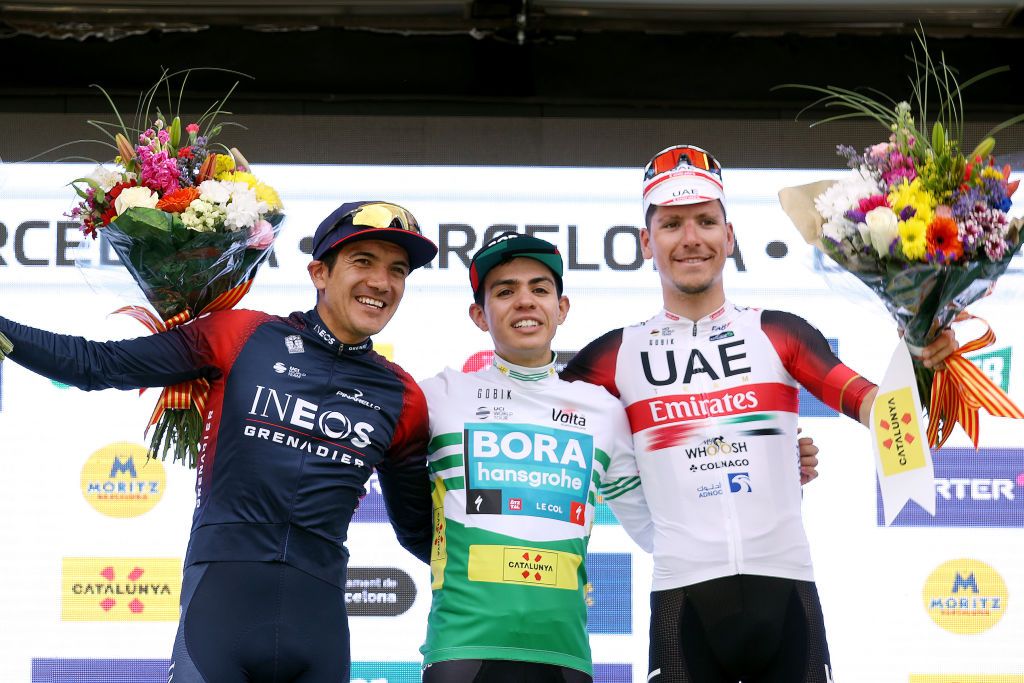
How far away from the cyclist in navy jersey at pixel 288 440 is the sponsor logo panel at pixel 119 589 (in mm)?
1472

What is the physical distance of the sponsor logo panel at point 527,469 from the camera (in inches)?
89.2

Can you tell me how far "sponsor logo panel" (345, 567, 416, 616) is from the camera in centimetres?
364

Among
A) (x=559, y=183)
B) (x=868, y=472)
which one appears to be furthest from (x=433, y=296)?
(x=868, y=472)

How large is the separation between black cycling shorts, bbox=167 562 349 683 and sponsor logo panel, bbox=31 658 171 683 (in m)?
1.63

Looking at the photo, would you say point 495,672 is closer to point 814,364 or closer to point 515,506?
point 515,506

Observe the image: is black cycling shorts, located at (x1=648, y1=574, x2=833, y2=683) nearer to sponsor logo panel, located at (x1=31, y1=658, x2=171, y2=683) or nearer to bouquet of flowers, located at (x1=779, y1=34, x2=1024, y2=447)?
bouquet of flowers, located at (x1=779, y1=34, x2=1024, y2=447)

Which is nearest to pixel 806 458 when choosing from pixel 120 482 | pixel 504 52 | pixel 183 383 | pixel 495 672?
pixel 495 672

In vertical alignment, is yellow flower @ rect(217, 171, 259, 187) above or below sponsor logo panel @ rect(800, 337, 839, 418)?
above

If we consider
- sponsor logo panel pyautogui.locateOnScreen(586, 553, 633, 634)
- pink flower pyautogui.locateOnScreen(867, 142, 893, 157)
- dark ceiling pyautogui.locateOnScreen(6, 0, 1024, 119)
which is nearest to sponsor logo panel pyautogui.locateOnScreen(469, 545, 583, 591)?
pink flower pyautogui.locateOnScreen(867, 142, 893, 157)

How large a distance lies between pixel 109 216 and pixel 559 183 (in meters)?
1.83

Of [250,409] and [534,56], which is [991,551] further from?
[250,409]

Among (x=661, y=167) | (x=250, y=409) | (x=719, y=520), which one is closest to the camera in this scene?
(x=250, y=409)

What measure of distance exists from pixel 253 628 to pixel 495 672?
46cm

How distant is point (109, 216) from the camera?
2291mm
